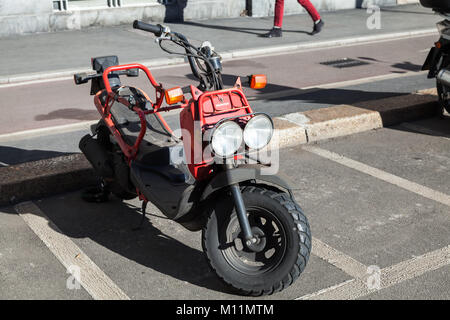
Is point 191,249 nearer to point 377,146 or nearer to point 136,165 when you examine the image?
point 136,165

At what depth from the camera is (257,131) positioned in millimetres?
3855

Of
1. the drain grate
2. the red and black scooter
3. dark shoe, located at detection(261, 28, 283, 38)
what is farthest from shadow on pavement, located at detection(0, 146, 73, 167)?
dark shoe, located at detection(261, 28, 283, 38)

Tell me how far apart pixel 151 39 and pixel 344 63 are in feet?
13.0

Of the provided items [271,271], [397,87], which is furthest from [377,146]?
[271,271]

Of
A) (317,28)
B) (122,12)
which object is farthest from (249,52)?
(122,12)

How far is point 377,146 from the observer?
6711 mm

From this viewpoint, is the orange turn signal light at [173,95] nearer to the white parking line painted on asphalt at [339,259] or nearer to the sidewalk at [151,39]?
the white parking line painted on asphalt at [339,259]

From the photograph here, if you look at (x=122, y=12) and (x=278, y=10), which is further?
(x=122, y=12)

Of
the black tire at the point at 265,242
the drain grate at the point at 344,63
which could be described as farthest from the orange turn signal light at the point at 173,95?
the drain grate at the point at 344,63

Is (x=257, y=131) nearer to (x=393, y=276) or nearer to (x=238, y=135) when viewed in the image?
(x=238, y=135)

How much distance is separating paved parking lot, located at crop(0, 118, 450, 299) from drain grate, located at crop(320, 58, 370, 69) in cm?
483

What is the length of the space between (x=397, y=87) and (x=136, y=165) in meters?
5.47

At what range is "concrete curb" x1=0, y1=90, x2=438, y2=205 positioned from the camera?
17.6 ft

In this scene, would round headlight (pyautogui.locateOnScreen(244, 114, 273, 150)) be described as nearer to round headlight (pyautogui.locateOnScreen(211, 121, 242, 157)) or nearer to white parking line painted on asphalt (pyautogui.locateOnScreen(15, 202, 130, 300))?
round headlight (pyautogui.locateOnScreen(211, 121, 242, 157))
